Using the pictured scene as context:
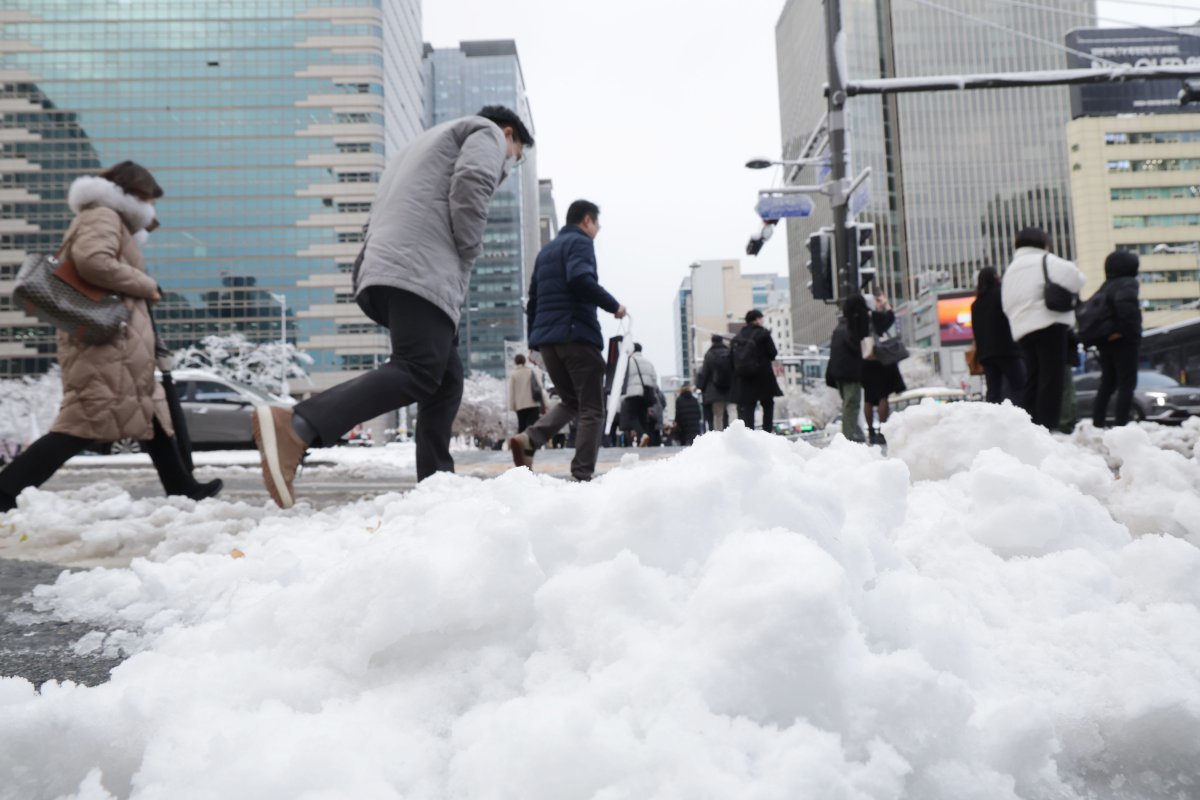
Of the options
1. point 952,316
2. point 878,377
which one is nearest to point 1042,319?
point 878,377

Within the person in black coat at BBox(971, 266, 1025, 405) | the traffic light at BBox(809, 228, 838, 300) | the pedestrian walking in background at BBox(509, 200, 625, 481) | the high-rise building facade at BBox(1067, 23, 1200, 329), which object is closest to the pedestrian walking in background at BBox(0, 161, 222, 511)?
the pedestrian walking in background at BBox(509, 200, 625, 481)

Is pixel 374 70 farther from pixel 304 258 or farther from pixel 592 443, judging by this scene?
pixel 592 443

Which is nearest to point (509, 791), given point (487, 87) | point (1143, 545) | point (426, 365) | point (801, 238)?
point (1143, 545)

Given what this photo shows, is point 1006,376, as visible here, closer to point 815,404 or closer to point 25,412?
point 25,412

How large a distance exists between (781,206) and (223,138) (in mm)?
93938

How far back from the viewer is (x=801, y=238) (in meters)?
105

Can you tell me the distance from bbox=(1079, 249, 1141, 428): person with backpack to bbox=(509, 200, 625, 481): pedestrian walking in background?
5593 mm

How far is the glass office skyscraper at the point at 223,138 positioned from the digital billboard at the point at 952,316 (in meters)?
58.9

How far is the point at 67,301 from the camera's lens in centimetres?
370

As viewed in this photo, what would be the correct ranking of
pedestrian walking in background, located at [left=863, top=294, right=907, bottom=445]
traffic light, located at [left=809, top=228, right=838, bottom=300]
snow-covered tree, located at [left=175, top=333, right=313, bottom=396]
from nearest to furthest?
pedestrian walking in background, located at [left=863, top=294, right=907, bottom=445]
traffic light, located at [left=809, top=228, right=838, bottom=300]
snow-covered tree, located at [left=175, top=333, right=313, bottom=396]

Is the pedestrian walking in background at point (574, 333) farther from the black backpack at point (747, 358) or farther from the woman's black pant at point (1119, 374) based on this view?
the woman's black pant at point (1119, 374)

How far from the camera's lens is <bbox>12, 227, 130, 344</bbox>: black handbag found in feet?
12.1

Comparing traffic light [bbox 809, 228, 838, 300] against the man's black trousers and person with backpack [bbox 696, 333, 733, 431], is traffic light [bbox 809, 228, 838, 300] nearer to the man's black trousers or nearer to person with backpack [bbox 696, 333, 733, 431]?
person with backpack [bbox 696, 333, 733, 431]

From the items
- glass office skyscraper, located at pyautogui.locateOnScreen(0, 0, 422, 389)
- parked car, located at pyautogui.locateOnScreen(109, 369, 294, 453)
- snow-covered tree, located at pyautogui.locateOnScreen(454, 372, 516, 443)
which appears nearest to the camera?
parked car, located at pyautogui.locateOnScreen(109, 369, 294, 453)
